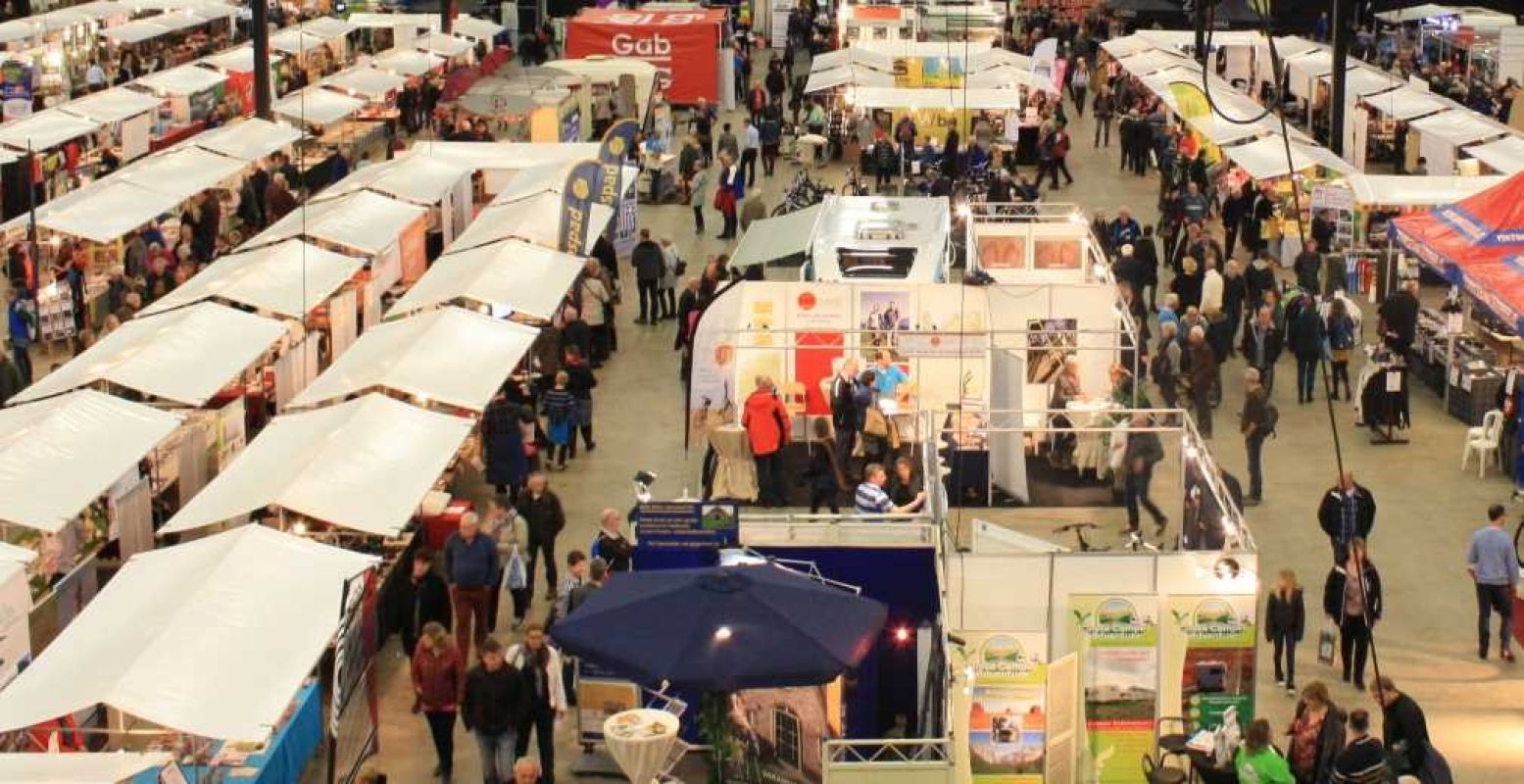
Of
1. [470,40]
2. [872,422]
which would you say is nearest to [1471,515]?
[872,422]

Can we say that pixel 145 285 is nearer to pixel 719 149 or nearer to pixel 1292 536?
pixel 719 149

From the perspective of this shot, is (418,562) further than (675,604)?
Yes

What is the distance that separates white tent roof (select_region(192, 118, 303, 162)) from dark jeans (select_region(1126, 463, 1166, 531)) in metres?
12.5

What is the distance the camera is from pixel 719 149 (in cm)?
2823

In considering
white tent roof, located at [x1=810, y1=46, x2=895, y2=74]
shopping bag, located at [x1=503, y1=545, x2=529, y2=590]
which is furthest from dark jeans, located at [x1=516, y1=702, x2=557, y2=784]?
white tent roof, located at [x1=810, y1=46, x2=895, y2=74]

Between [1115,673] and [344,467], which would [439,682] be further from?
[1115,673]

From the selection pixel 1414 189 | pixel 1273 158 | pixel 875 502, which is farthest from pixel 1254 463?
pixel 1273 158

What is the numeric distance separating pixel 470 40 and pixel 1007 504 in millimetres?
23647

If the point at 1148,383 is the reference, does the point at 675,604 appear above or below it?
above

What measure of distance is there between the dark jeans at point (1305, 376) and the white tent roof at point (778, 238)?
160 inches

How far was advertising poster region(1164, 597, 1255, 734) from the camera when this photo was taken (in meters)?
11.0

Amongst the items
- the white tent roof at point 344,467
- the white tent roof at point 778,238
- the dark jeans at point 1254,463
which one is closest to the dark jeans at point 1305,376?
the dark jeans at point 1254,463

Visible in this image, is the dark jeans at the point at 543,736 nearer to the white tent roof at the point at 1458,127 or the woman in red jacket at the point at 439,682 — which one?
→ the woman in red jacket at the point at 439,682

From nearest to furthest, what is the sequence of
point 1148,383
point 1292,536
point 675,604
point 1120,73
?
point 675,604
point 1292,536
point 1148,383
point 1120,73
